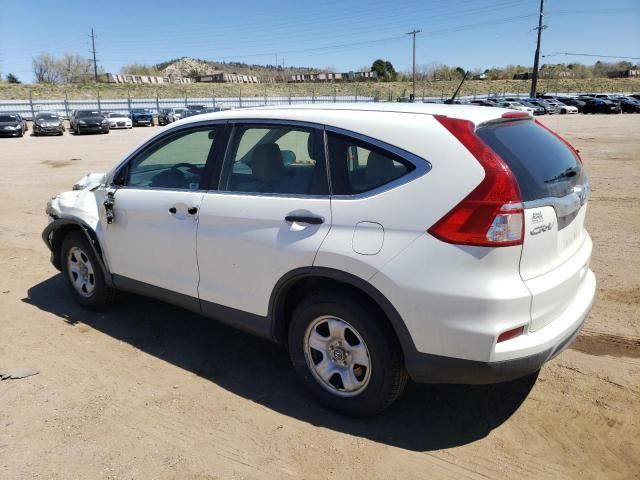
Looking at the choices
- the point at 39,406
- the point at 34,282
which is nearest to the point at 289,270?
the point at 39,406

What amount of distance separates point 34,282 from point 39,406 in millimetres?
2720

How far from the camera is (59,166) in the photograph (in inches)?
631

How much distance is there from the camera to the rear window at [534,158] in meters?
2.59

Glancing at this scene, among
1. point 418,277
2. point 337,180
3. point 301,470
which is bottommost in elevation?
point 301,470

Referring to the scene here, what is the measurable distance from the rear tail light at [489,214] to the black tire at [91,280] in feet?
10.8

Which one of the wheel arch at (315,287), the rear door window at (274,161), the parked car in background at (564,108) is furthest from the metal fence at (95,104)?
the wheel arch at (315,287)

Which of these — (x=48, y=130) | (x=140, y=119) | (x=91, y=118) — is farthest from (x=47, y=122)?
(x=140, y=119)

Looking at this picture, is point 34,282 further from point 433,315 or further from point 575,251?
point 575,251

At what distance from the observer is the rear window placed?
259cm

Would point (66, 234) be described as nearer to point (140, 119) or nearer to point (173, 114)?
point (173, 114)

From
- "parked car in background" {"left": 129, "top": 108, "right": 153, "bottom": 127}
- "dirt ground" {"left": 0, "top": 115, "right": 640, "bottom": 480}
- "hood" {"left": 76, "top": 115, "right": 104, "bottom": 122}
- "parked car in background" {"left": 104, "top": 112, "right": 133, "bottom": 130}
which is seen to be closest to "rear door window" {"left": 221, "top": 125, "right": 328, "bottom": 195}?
"dirt ground" {"left": 0, "top": 115, "right": 640, "bottom": 480}

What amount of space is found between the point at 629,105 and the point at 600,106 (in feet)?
8.92

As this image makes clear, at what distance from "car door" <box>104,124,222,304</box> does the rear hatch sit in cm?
195

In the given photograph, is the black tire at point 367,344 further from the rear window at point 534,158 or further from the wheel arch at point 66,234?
the wheel arch at point 66,234
